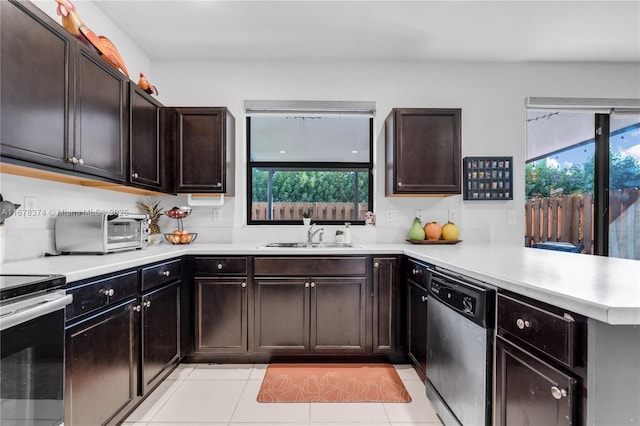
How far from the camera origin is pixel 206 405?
6.38 feet

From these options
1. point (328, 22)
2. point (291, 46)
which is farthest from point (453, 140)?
point (291, 46)

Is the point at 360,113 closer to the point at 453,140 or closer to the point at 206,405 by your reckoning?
the point at 453,140

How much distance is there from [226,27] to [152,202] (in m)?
1.68

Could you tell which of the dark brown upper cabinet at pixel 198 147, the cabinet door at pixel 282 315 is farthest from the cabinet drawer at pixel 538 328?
the dark brown upper cabinet at pixel 198 147

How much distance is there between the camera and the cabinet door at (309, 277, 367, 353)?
2.42 m

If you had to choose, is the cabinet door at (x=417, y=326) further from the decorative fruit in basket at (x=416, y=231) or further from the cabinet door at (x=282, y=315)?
the cabinet door at (x=282, y=315)

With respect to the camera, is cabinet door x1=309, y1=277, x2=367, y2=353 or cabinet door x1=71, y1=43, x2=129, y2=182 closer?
cabinet door x1=71, y1=43, x2=129, y2=182

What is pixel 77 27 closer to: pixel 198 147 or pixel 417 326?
pixel 198 147

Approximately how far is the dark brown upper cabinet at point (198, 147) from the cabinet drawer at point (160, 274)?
728mm

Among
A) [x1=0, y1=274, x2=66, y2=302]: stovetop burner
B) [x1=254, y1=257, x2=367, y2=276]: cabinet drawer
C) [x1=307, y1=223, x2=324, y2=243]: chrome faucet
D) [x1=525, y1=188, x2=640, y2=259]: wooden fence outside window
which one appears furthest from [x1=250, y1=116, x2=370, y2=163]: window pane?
[x1=0, y1=274, x2=66, y2=302]: stovetop burner

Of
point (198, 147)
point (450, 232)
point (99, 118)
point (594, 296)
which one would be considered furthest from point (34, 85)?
point (450, 232)

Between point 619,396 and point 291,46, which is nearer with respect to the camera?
point 619,396

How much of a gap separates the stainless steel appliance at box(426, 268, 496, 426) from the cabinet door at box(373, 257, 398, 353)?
1.79 feet

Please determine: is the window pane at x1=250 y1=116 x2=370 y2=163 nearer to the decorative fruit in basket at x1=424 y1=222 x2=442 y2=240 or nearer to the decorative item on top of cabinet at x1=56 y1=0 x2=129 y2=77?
the decorative fruit in basket at x1=424 y1=222 x2=442 y2=240
